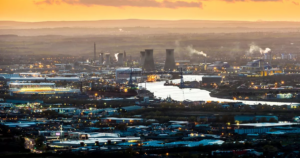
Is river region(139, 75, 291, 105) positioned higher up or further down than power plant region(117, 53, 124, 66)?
further down

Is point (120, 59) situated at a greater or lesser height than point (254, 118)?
greater

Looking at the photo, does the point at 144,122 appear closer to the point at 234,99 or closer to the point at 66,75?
the point at 234,99

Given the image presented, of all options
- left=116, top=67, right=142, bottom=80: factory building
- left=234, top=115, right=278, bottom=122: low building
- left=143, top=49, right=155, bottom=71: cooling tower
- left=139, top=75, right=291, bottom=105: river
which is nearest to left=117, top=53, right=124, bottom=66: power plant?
left=143, top=49, right=155, bottom=71: cooling tower

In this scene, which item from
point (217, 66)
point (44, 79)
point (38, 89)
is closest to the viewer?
point (38, 89)

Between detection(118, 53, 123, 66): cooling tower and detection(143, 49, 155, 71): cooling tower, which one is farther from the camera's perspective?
detection(118, 53, 123, 66): cooling tower

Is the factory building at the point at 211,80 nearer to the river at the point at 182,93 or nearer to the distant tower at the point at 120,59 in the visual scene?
the river at the point at 182,93

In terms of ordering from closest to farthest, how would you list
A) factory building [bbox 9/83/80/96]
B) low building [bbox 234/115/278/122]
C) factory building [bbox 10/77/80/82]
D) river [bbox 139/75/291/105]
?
low building [bbox 234/115/278/122], river [bbox 139/75/291/105], factory building [bbox 9/83/80/96], factory building [bbox 10/77/80/82]

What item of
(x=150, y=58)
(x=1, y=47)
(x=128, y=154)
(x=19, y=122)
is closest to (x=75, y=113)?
(x=19, y=122)

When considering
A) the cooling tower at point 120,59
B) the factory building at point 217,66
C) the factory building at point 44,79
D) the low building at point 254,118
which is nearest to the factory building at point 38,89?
the factory building at point 44,79

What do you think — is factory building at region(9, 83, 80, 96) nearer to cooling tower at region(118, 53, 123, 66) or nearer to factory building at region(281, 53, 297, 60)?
cooling tower at region(118, 53, 123, 66)

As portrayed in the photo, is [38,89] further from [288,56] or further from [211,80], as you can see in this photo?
[288,56]

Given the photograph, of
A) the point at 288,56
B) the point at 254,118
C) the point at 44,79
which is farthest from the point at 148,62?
the point at 254,118
